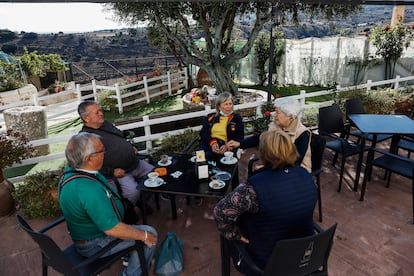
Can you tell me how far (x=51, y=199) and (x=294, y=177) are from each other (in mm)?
2903

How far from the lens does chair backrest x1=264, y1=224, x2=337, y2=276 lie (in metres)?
1.58

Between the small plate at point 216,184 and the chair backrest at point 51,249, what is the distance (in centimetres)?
118

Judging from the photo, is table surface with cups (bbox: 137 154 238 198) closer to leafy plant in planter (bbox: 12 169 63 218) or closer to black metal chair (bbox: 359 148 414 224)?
leafy plant in planter (bbox: 12 169 63 218)

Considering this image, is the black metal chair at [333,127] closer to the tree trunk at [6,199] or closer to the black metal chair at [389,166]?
the black metal chair at [389,166]

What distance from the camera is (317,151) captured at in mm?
3057

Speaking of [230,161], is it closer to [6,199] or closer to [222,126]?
[222,126]

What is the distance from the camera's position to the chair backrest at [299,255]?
158cm

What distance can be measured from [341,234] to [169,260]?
175 cm

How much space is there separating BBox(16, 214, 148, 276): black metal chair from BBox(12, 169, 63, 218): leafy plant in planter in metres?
1.44

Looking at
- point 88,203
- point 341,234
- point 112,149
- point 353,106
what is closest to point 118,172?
point 112,149

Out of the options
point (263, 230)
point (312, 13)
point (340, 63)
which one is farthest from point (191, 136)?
point (340, 63)

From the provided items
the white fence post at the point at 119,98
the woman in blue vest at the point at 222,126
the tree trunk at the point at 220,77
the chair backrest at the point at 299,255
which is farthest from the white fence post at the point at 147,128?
the white fence post at the point at 119,98

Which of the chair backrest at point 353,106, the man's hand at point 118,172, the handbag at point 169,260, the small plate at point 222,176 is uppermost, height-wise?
the chair backrest at point 353,106

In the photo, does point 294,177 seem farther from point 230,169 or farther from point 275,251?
point 230,169
